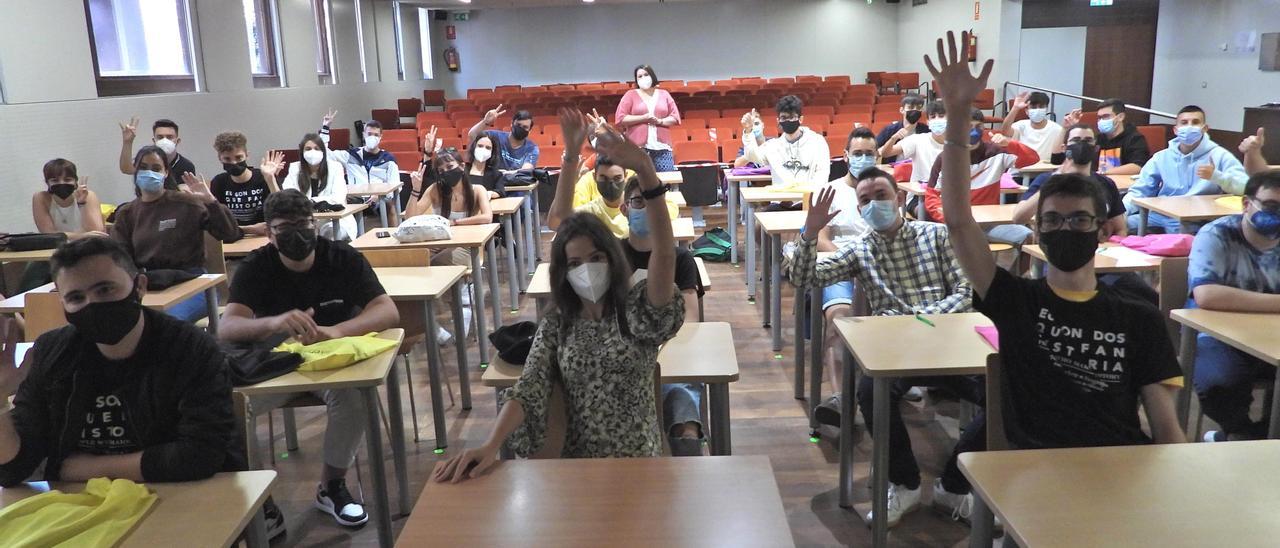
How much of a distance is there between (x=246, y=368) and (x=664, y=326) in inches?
49.7

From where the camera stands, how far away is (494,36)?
1922 centimetres

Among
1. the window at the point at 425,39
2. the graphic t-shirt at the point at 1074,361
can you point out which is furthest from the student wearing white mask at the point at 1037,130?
the window at the point at 425,39

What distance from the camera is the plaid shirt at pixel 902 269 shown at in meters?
3.21

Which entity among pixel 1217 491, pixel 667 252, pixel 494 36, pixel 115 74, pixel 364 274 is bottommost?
pixel 1217 491

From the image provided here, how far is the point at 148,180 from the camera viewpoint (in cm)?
407

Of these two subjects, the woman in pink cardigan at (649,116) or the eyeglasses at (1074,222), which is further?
the woman in pink cardigan at (649,116)

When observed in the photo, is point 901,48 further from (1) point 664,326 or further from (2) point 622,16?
(1) point 664,326

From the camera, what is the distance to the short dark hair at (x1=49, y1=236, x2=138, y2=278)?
1888 mm

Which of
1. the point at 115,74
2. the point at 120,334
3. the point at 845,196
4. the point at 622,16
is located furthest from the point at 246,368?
the point at 622,16

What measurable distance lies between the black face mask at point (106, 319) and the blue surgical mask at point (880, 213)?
2432mm

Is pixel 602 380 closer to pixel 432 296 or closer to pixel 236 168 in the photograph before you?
pixel 432 296

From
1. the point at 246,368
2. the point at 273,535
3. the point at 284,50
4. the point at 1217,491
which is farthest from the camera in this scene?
the point at 284,50

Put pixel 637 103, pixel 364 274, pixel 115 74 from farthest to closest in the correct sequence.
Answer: pixel 637 103 < pixel 115 74 < pixel 364 274

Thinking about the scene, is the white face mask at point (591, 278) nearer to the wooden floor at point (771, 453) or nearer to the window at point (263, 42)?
the wooden floor at point (771, 453)
